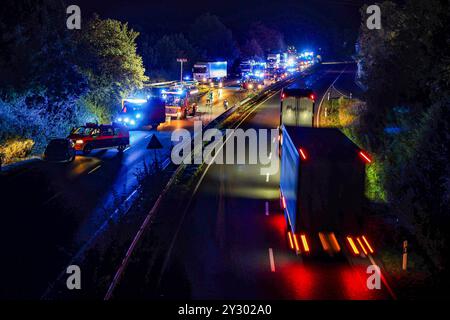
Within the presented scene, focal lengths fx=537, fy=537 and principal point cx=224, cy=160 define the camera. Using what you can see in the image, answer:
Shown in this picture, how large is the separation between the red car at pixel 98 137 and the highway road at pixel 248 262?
37.8 feet

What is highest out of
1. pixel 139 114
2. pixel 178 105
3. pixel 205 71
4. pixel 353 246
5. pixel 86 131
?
pixel 205 71

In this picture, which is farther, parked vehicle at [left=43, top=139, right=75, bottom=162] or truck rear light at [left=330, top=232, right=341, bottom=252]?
parked vehicle at [left=43, top=139, right=75, bottom=162]

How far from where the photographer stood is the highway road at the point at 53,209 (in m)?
13.3

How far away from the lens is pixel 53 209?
1889 centimetres

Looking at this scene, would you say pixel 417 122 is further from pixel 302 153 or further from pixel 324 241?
pixel 324 241

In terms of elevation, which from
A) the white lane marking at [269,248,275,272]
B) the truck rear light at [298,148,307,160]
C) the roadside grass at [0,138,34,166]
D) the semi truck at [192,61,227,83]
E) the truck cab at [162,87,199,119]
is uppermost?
the semi truck at [192,61,227,83]

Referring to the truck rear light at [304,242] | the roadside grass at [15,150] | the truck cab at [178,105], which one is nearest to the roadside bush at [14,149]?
the roadside grass at [15,150]

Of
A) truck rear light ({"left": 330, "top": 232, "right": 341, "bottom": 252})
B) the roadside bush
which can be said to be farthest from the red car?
truck rear light ({"left": 330, "top": 232, "right": 341, "bottom": 252})

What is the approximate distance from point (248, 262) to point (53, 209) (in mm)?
8275

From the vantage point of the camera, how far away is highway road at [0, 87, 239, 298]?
13.3 meters

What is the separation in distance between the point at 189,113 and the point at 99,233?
34309 millimetres

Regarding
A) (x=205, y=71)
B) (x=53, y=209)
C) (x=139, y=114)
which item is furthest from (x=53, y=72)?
(x=205, y=71)

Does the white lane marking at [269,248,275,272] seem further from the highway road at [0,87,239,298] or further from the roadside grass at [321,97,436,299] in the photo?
the highway road at [0,87,239,298]

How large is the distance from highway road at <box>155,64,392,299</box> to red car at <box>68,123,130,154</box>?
11528mm
